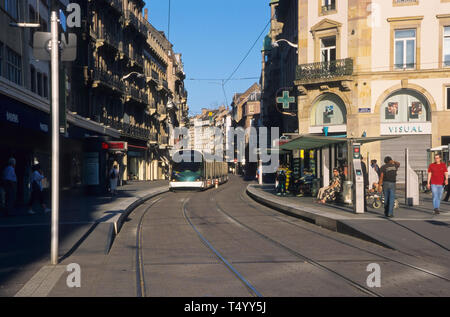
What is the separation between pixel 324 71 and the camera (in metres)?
32.6

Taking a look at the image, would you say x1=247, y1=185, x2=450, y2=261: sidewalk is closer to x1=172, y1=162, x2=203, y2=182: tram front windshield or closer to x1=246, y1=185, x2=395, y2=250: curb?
x1=246, y1=185, x2=395, y2=250: curb

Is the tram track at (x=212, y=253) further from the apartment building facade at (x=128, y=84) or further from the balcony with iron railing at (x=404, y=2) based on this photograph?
the balcony with iron railing at (x=404, y=2)

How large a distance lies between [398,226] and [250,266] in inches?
222

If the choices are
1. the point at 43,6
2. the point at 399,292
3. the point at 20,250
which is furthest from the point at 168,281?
the point at 43,6

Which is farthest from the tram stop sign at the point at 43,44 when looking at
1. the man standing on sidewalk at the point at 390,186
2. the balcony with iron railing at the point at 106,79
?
the balcony with iron railing at the point at 106,79

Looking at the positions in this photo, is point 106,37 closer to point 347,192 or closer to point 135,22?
point 135,22

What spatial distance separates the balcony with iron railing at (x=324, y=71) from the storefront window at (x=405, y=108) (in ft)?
10.2

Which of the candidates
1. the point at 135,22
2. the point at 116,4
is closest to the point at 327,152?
the point at 116,4

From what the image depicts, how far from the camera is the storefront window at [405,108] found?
A: 102 ft

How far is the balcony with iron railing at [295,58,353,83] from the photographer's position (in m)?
31.6

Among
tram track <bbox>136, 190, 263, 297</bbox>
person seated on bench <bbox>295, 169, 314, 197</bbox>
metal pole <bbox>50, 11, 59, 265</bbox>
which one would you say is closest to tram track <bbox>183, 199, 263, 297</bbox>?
tram track <bbox>136, 190, 263, 297</bbox>

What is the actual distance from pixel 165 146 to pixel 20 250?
2302 inches
